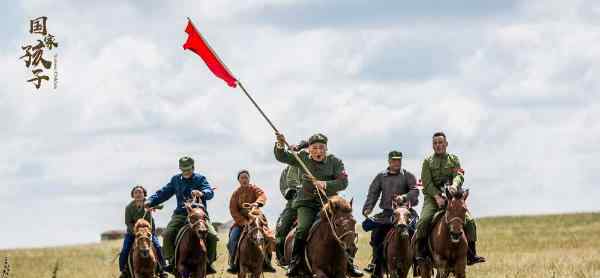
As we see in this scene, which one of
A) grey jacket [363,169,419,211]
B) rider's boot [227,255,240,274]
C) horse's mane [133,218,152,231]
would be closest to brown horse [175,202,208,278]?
horse's mane [133,218,152,231]

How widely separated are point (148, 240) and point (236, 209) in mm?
3251

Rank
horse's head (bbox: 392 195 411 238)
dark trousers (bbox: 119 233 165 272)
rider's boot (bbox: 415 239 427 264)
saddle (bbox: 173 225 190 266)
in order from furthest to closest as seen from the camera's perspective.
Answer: dark trousers (bbox: 119 233 165 272) < saddle (bbox: 173 225 190 266) < horse's head (bbox: 392 195 411 238) < rider's boot (bbox: 415 239 427 264)

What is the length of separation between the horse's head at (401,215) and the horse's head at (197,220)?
3.54 metres

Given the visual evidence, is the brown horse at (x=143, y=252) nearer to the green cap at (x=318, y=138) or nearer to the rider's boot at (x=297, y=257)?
the rider's boot at (x=297, y=257)

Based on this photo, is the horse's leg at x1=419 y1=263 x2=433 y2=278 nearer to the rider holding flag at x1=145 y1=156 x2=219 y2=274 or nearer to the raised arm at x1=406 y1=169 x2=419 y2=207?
the raised arm at x1=406 y1=169 x2=419 y2=207

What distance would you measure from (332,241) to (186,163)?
506cm

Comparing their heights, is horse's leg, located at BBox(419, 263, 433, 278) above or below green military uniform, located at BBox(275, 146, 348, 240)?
below

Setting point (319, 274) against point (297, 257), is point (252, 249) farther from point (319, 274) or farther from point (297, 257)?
point (319, 274)

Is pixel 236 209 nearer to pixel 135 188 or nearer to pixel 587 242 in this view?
pixel 135 188

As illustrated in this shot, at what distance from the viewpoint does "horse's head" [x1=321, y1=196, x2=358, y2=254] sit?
15.5 m

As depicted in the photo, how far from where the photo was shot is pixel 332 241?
16.0 metres

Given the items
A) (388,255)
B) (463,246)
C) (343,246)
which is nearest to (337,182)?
(343,246)

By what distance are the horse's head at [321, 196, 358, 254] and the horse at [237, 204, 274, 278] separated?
565 cm

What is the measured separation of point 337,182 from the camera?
16.6 meters
